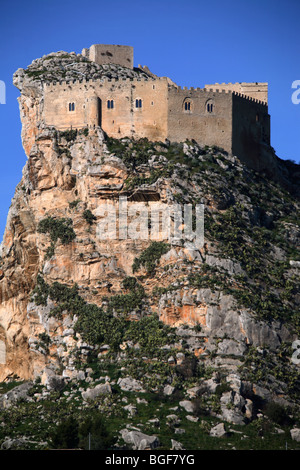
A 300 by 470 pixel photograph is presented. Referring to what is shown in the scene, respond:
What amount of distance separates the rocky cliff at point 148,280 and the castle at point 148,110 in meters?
1.31

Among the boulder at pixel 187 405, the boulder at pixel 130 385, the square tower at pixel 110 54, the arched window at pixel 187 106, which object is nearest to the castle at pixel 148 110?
the arched window at pixel 187 106

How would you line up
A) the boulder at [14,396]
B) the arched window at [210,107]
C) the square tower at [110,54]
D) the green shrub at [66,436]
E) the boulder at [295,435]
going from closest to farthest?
the green shrub at [66,436], the boulder at [295,435], the boulder at [14,396], the arched window at [210,107], the square tower at [110,54]

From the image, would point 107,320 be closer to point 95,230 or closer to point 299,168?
point 95,230

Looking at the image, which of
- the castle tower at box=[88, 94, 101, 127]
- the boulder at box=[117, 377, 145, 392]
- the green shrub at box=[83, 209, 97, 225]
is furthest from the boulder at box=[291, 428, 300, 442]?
the castle tower at box=[88, 94, 101, 127]

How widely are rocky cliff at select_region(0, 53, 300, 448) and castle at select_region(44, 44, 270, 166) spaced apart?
1309 millimetres

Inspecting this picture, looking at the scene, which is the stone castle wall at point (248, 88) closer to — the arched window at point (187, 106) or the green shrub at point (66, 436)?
the arched window at point (187, 106)

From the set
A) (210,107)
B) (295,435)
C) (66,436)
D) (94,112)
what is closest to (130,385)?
(66,436)

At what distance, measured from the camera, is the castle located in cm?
8588

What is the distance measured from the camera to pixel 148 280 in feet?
260

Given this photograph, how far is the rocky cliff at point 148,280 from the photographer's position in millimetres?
73125

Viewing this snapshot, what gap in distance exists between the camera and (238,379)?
71.6 m

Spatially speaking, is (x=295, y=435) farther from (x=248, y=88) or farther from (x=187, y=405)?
(x=248, y=88)

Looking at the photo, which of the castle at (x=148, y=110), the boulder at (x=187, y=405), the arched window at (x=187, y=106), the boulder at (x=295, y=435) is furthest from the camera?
the arched window at (x=187, y=106)

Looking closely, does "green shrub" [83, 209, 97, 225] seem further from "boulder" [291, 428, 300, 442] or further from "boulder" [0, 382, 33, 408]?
"boulder" [291, 428, 300, 442]
